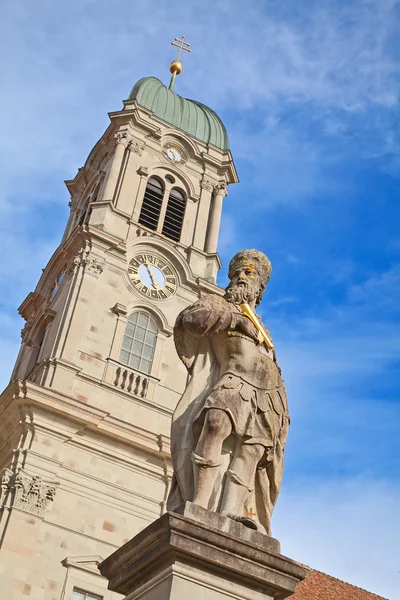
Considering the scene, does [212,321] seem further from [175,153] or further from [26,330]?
[175,153]

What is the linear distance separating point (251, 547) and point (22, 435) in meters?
17.7

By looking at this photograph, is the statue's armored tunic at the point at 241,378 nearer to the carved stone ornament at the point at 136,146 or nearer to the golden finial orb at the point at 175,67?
the carved stone ornament at the point at 136,146

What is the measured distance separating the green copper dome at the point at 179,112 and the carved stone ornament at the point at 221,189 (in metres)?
1.99

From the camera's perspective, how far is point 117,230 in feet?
95.1

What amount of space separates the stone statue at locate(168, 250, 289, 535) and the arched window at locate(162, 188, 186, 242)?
23.7m

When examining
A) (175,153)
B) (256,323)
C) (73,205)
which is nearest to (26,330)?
(73,205)

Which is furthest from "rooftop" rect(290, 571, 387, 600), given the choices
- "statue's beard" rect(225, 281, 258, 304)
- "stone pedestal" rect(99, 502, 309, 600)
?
"stone pedestal" rect(99, 502, 309, 600)

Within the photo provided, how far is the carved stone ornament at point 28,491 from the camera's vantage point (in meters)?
21.0

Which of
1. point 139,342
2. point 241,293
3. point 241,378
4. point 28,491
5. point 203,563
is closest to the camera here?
point 203,563

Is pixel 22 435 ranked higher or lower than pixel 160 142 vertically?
lower

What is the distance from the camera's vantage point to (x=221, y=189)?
3309 centimetres

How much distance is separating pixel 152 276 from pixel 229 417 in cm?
2228

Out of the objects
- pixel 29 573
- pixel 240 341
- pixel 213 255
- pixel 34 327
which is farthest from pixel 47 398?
pixel 240 341

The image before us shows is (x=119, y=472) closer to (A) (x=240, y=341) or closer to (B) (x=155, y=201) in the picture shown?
(B) (x=155, y=201)
